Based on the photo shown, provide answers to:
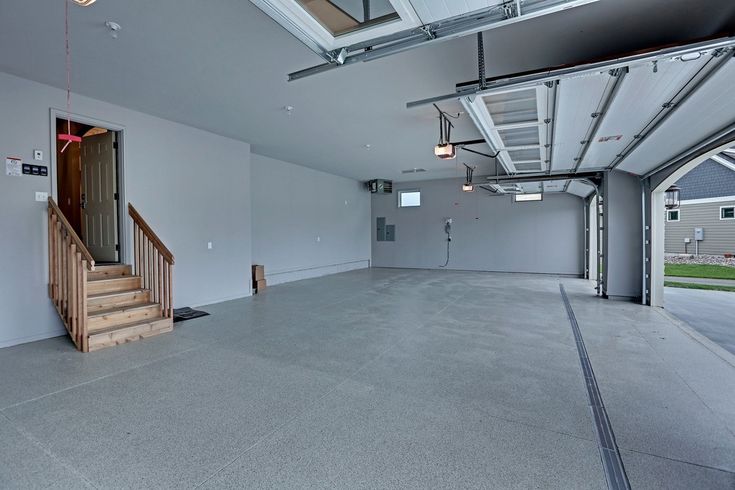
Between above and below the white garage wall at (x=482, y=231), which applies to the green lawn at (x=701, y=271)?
below

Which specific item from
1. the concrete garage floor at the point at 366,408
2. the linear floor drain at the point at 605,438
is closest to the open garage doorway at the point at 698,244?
the concrete garage floor at the point at 366,408

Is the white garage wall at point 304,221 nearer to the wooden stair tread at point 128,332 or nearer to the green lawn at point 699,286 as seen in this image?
the wooden stair tread at point 128,332

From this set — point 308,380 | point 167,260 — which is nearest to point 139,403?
point 308,380

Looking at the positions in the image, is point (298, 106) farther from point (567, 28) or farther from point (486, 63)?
point (567, 28)

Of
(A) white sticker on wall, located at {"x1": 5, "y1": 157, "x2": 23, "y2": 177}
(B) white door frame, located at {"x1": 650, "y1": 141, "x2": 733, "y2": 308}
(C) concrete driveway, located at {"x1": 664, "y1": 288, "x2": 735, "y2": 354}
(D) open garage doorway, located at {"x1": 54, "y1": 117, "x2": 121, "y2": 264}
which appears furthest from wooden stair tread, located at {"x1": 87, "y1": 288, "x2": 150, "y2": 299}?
(B) white door frame, located at {"x1": 650, "y1": 141, "x2": 733, "y2": 308}

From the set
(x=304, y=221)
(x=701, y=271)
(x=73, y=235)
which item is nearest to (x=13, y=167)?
(x=73, y=235)

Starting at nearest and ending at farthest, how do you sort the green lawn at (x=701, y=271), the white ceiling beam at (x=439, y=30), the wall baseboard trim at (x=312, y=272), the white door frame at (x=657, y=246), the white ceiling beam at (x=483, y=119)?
1. the white ceiling beam at (x=439, y=30)
2. the white ceiling beam at (x=483, y=119)
3. the white door frame at (x=657, y=246)
4. the wall baseboard trim at (x=312, y=272)
5. the green lawn at (x=701, y=271)

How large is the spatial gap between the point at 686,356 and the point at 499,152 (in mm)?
3568

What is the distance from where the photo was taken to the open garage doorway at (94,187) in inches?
208

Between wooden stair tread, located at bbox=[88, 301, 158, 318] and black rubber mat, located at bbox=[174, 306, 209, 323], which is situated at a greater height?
wooden stair tread, located at bbox=[88, 301, 158, 318]

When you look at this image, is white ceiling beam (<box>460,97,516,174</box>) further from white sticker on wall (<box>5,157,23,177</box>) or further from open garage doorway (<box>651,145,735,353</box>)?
white sticker on wall (<box>5,157,23,177</box>)

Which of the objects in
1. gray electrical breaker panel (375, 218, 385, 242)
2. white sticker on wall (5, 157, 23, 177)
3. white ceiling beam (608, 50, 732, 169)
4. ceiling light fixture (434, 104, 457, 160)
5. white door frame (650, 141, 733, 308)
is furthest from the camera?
gray electrical breaker panel (375, 218, 385, 242)

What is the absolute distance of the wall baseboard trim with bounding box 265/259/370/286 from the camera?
880 cm

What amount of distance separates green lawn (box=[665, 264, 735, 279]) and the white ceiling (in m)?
9.05
